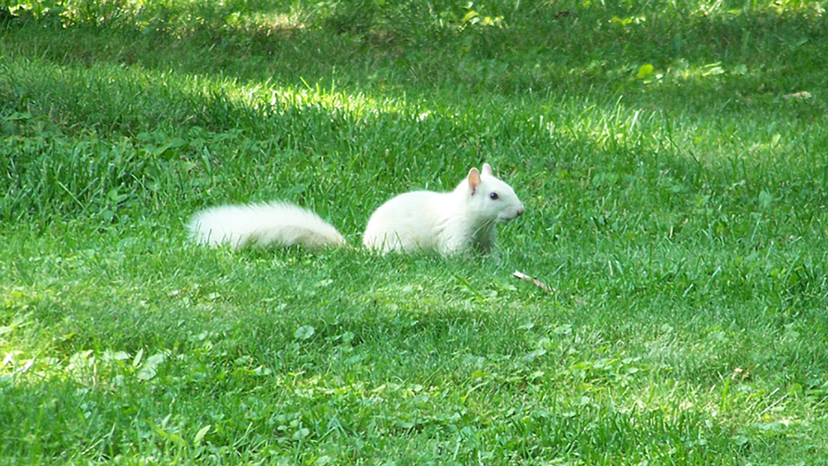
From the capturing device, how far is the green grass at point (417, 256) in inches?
129

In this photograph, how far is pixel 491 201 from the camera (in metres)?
5.03

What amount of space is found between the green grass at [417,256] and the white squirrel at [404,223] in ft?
0.43

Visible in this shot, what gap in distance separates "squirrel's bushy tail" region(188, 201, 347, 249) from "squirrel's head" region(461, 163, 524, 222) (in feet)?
2.46

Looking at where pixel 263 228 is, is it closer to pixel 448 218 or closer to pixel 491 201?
pixel 448 218

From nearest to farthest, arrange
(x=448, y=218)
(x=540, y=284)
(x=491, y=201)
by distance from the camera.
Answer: (x=540, y=284)
(x=491, y=201)
(x=448, y=218)

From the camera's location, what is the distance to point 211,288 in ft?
14.5

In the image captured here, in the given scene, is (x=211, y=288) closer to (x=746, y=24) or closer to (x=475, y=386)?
(x=475, y=386)

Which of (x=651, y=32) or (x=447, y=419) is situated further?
(x=651, y=32)

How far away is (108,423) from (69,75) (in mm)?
4890

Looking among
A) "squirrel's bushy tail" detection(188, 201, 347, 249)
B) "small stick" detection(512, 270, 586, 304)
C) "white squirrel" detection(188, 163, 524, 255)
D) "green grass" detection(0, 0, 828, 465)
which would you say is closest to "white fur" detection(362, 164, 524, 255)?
"white squirrel" detection(188, 163, 524, 255)

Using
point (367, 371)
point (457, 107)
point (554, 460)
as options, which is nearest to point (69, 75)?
point (457, 107)

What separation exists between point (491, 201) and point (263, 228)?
117cm

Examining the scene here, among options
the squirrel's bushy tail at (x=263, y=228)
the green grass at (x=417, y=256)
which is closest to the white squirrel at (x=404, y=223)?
the squirrel's bushy tail at (x=263, y=228)

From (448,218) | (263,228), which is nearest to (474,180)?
(448,218)
